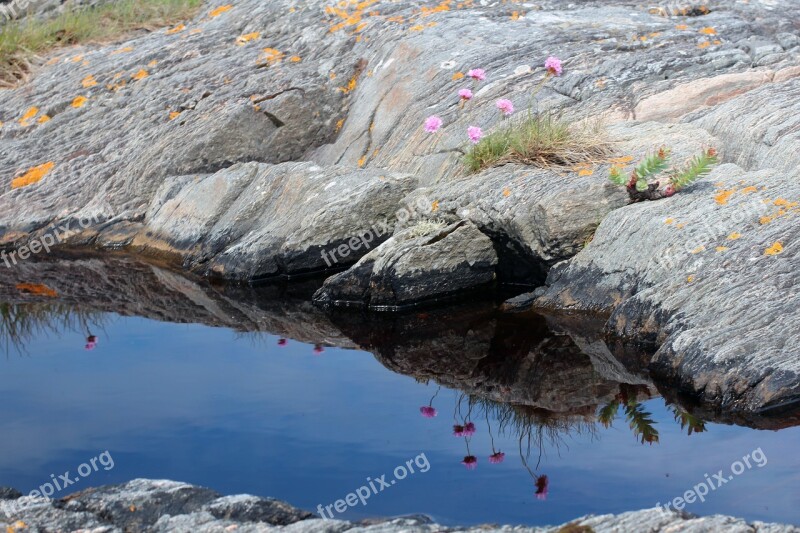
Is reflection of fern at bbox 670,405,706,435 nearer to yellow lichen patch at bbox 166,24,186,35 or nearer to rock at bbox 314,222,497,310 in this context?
rock at bbox 314,222,497,310

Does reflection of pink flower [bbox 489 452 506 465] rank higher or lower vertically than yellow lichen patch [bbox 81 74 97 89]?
lower

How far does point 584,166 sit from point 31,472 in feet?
16.6

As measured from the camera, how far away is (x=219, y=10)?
14.1 m

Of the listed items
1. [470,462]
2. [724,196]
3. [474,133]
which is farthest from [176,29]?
[470,462]

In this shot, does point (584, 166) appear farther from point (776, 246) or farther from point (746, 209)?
point (776, 246)

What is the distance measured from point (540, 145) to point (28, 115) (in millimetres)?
6993

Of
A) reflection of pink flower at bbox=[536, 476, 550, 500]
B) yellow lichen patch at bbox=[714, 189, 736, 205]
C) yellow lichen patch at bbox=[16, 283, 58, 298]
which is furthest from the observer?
yellow lichen patch at bbox=[16, 283, 58, 298]

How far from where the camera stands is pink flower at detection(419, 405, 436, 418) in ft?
21.2

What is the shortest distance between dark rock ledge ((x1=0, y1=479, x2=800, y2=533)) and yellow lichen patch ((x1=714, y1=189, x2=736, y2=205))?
379 cm

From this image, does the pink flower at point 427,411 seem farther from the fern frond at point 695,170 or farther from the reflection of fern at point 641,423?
the fern frond at point 695,170

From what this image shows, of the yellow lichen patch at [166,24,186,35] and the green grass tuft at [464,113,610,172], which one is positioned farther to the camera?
the yellow lichen patch at [166,24,186,35]

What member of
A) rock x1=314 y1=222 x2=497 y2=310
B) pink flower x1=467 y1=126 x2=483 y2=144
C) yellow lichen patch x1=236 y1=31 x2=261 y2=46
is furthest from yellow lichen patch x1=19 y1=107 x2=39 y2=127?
pink flower x1=467 y1=126 x2=483 y2=144


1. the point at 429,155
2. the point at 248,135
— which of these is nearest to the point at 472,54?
the point at 429,155

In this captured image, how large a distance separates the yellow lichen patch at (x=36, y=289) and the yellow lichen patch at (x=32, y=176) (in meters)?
2.20
